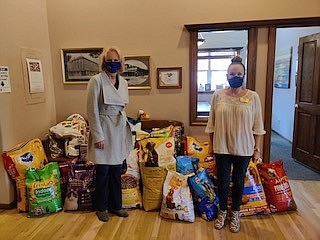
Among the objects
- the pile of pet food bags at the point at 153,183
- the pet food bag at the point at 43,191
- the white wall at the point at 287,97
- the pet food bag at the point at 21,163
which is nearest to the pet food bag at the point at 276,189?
the pile of pet food bags at the point at 153,183

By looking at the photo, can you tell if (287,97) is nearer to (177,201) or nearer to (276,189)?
(276,189)

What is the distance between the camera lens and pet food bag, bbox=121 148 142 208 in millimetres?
2586

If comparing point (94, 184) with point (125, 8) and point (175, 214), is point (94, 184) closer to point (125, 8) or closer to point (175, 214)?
point (175, 214)

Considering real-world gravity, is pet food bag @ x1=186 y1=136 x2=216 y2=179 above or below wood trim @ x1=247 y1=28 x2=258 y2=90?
below

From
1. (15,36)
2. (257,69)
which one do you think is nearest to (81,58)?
(15,36)

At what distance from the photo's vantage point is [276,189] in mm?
2480

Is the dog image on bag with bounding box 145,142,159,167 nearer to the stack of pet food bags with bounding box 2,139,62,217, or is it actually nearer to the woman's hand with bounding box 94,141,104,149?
the woman's hand with bounding box 94,141,104,149

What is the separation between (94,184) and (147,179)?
516mm

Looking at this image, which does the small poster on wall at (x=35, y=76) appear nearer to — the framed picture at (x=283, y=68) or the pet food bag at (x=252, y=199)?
the pet food bag at (x=252, y=199)

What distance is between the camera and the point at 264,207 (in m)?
2.44

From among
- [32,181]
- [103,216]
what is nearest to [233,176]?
[103,216]

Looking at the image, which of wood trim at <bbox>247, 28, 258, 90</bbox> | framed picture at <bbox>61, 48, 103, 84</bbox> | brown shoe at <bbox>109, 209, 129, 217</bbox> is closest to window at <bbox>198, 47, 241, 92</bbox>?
wood trim at <bbox>247, 28, 258, 90</bbox>

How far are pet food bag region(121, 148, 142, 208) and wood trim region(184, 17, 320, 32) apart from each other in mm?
1622

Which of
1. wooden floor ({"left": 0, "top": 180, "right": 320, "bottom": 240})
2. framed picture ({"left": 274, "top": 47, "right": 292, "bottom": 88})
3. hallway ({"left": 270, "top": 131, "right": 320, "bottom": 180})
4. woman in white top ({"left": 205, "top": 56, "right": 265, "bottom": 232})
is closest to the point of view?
woman in white top ({"left": 205, "top": 56, "right": 265, "bottom": 232})
